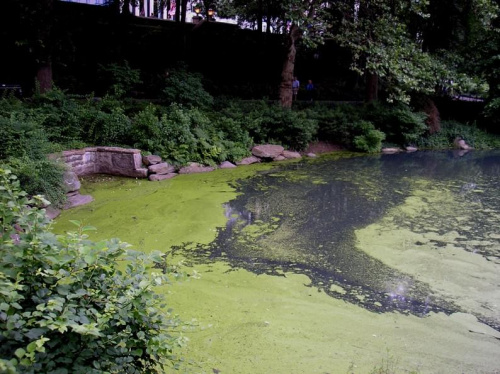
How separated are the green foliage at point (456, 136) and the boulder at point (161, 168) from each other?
984 centimetres

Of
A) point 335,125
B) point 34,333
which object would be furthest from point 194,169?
point 34,333

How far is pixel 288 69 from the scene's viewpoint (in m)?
13.4

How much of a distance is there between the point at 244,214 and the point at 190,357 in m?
3.75

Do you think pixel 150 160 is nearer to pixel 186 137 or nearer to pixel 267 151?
→ pixel 186 137

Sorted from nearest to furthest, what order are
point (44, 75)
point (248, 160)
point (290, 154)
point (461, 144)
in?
point (44, 75) < point (248, 160) < point (290, 154) < point (461, 144)

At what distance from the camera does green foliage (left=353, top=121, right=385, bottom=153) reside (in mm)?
13555

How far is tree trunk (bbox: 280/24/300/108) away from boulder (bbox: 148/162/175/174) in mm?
5156

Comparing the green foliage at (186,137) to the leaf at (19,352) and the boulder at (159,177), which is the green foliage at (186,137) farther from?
the leaf at (19,352)

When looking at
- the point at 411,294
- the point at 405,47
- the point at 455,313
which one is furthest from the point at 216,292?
the point at 405,47

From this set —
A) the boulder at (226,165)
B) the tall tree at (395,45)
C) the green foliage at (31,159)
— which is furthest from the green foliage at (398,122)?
the green foliage at (31,159)

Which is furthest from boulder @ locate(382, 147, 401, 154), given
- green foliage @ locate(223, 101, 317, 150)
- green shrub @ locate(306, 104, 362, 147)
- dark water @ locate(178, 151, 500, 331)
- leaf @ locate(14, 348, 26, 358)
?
leaf @ locate(14, 348, 26, 358)

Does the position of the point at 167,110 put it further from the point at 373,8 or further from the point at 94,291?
the point at 94,291

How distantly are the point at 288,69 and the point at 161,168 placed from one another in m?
6.33

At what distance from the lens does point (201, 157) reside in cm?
999
